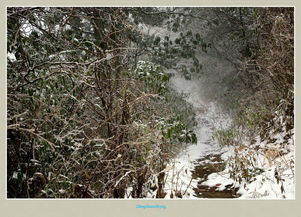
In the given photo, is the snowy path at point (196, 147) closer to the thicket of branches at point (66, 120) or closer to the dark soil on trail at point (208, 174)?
the dark soil on trail at point (208, 174)

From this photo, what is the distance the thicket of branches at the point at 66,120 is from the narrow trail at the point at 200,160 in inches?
16.8

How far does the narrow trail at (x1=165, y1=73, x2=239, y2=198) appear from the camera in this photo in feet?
14.2

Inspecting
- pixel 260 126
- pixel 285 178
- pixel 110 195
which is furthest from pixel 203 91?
pixel 110 195

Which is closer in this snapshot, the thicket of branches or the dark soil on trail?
the thicket of branches

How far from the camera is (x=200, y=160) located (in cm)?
725

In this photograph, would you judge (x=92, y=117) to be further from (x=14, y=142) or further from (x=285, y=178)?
(x=285, y=178)

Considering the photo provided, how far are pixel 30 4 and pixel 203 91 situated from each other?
12866 millimetres

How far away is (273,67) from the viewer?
534 cm

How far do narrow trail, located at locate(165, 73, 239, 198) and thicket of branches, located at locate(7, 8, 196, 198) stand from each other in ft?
1.40

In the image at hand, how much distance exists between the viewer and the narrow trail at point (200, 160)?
432 cm

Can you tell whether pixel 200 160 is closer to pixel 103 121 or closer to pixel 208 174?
pixel 208 174

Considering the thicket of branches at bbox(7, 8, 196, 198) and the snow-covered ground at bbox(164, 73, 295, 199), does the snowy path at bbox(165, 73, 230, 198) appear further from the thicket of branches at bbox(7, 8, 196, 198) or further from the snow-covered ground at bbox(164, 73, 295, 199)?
the thicket of branches at bbox(7, 8, 196, 198)

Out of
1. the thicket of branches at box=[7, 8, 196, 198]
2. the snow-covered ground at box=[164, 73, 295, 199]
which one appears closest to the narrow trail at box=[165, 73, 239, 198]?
the snow-covered ground at box=[164, 73, 295, 199]

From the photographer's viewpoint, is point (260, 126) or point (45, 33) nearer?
point (45, 33)
